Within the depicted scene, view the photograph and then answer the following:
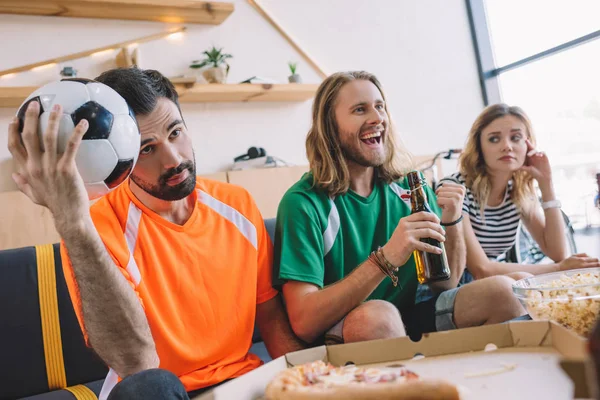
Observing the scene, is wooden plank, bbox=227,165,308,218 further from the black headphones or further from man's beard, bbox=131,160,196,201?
man's beard, bbox=131,160,196,201

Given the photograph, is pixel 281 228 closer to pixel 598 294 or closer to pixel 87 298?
pixel 87 298

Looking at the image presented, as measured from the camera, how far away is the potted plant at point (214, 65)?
3.56m

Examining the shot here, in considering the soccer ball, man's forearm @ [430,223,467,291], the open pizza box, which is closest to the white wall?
man's forearm @ [430,223,467,291]

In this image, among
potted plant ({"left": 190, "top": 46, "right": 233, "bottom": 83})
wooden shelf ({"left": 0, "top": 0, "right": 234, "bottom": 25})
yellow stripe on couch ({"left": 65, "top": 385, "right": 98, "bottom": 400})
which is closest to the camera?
yellow stripe on couch ({"left": 65, "top": 385, "right": 98, "bottom": 400})

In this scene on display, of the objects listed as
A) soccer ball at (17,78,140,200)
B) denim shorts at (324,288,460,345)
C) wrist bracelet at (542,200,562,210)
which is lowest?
denim shorts at (324,288,460,345)

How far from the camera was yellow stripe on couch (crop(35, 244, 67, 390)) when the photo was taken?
5.84 feet

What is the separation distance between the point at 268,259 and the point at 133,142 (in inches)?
21.1

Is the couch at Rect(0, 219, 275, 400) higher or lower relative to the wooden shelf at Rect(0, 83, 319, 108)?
lower

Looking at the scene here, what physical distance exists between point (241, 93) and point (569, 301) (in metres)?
2.95

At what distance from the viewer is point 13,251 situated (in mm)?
1874

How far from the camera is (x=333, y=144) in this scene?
5.86 feet

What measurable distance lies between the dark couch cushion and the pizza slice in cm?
137

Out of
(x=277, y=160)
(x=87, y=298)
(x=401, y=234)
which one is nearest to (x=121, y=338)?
(x=87, y=298)

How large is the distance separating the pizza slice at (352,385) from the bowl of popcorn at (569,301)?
1.31ft
